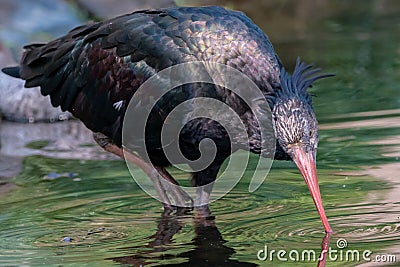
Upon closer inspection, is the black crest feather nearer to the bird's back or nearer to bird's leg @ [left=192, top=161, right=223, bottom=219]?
the bird's back

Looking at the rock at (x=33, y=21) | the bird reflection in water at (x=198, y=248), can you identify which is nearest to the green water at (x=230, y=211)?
the bird reflection in water at (x=198, y=248)

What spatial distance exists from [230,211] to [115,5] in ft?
28.5

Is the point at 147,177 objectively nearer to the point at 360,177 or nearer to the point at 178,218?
the point at 178,218

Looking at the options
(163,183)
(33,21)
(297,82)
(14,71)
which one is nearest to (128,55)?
(163,183)

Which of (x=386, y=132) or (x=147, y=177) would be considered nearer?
(x=147, y=177)

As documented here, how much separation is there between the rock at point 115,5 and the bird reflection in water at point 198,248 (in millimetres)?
8467

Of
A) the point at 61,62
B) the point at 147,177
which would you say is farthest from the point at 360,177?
the point at 61,62

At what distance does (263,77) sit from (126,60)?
1.23 m

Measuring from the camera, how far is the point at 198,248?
22.6 ft

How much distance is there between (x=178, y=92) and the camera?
7398 mm

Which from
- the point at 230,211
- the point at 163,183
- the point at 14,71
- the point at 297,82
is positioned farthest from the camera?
the point at 14,71

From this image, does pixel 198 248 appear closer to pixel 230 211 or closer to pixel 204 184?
pixel 230 211

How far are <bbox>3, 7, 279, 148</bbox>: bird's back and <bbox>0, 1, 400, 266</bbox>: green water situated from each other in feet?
2.57

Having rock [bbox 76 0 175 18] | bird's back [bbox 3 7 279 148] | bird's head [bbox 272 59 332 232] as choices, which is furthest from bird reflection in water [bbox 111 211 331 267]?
rock [bbox 76 0 175 18]
